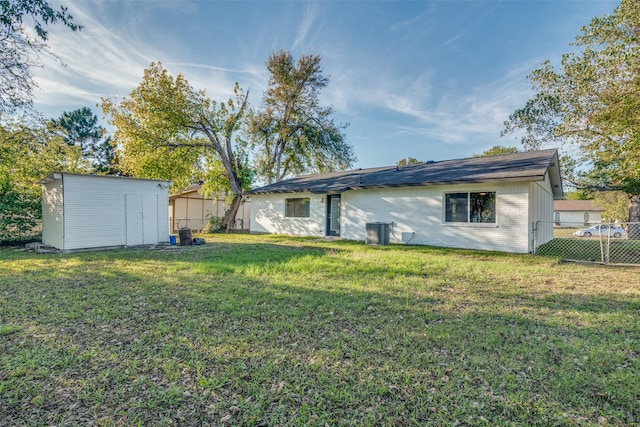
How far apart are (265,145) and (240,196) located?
650cm

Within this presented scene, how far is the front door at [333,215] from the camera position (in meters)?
14.9

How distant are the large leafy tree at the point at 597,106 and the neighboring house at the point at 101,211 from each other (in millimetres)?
15507

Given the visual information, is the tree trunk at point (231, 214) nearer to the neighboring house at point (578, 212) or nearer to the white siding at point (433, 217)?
the white siding at point (433, 217)

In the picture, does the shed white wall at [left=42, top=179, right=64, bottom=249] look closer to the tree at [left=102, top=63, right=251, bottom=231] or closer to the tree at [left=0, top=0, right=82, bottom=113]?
the tree at [left=0, top=0, right=82, bottom=113]

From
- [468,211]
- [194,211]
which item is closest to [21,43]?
[468,211]

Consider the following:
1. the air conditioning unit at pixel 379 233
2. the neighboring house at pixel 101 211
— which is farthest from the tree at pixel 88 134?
the air conditioning unit at pixel 379 233

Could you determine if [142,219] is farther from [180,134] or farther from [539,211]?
[539,211]

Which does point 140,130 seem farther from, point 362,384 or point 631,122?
point 631,122

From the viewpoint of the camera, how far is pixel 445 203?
445 inches

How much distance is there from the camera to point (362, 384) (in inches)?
100

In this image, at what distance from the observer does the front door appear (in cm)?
1489

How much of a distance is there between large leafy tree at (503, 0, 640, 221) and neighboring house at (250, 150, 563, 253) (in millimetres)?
2011

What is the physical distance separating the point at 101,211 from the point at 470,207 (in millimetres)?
13097

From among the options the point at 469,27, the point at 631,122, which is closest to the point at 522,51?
the point at 469,27
